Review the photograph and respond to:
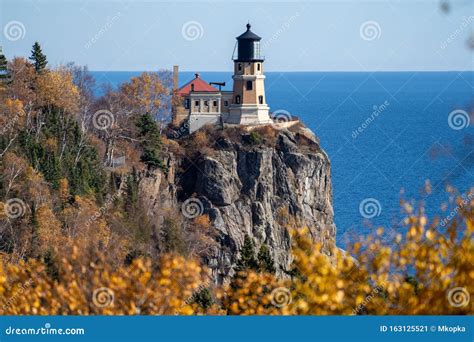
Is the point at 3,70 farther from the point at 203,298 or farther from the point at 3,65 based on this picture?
the point at 203,298

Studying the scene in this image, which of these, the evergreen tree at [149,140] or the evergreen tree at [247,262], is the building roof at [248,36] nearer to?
the evergreen tree at [149,140]

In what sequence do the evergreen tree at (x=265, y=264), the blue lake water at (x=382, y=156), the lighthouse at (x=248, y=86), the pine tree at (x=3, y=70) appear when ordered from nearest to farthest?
the evergreen tree at (x=265, y=264) → the pine tree at (x=3, y=70) → the lighthouse at (x=248, y=86) → the blue lake water at (x=382, y=156)

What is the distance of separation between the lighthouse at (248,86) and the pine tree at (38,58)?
14.6 m

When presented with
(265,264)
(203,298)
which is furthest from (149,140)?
(203,298)

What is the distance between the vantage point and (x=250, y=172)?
67.2 m

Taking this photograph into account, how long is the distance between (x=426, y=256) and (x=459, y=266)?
83cm

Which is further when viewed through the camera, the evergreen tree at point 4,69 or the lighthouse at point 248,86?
the lighthouse at point 248,86

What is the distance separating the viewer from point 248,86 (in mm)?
70688

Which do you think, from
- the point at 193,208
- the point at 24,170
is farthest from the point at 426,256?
the point at 193,208

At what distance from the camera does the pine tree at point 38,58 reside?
6047 cm

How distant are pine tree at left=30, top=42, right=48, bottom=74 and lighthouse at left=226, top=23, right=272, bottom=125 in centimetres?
1461

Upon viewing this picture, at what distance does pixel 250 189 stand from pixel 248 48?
34.9 ft

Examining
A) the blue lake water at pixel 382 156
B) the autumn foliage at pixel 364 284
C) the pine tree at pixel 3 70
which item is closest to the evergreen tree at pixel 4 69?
the pine tree at pixel 3 70

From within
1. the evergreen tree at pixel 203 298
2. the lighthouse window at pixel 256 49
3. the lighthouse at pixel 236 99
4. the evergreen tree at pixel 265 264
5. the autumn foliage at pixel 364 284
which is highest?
the lighthouse window at pixel 256 49
